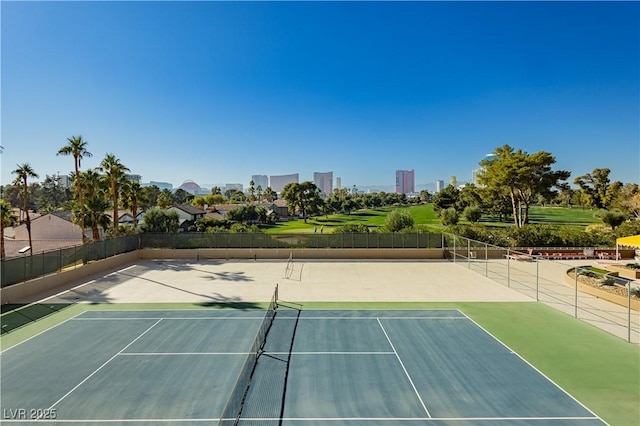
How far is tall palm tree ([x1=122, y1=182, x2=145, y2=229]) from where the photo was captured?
3469cm

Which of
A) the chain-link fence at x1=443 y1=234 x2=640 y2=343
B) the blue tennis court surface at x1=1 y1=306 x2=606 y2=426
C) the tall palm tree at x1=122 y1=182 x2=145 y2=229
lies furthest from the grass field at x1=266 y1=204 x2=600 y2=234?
the blue tennis court surface at x1=1 y1=306 x2=606 y2=426

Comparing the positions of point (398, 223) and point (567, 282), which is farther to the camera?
point (398, 223)

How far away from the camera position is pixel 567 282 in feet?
64.6

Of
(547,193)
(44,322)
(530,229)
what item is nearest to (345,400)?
(44,322)

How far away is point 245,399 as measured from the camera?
8.38 meters

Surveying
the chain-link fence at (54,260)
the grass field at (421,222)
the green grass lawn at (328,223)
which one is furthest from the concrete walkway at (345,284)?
the grass field at (421,222)

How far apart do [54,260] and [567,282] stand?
27.2 m

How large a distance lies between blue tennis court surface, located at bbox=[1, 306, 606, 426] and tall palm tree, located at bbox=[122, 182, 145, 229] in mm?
23669

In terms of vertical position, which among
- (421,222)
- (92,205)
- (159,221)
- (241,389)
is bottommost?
(241,389)

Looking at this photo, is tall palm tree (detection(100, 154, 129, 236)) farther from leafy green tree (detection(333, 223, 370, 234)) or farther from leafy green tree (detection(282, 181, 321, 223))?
leafy green tree (detection(282, 181, 321, 223))

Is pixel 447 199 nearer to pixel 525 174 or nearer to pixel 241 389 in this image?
pixel 525 174

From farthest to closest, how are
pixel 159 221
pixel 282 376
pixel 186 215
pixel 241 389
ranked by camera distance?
pixel 186 215 → pixel 159 221 → pixel 282 376 → pixel 241 389

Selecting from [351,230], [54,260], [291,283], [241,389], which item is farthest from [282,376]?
[351,230]

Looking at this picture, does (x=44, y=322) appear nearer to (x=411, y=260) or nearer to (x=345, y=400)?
(x=345, y=400)
